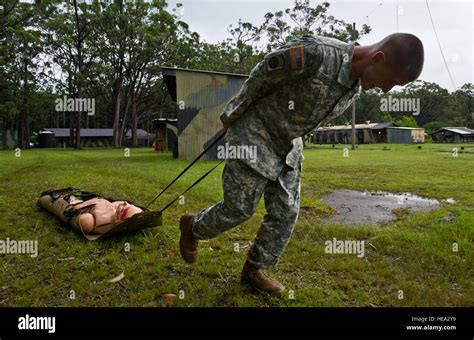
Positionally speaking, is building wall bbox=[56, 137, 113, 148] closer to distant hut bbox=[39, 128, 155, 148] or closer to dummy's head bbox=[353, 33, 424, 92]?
distant hut bbox=[39, 128, 155, 148]

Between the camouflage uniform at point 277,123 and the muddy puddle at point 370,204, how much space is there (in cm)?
239

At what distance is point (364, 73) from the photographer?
178 centimetres

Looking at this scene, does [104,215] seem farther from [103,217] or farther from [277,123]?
[277,123]

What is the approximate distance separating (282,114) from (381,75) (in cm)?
58

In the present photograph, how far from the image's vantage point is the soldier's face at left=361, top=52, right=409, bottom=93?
1.66 meters

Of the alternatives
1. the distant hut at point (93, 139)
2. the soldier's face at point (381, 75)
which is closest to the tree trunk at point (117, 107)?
the distant hut at point (93, 139)

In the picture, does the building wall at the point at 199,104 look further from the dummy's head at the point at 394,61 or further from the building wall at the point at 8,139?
the building wall at the point at 8,139

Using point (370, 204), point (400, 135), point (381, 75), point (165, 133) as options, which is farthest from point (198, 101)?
point (400, 135)

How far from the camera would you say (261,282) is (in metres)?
2.34

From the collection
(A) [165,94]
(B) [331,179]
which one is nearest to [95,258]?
(B) [331,179]

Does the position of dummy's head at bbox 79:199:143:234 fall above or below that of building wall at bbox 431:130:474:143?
below

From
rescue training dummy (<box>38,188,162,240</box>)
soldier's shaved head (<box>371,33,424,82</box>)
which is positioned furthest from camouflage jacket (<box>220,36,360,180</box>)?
rescue training dummy (<box>38,188,162,240</box>)

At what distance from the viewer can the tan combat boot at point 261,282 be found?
7.60ft
